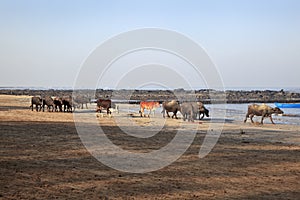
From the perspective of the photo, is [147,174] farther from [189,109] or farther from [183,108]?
[183,108]

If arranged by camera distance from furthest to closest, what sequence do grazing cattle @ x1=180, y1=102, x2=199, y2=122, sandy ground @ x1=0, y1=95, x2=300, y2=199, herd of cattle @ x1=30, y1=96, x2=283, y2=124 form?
herd of cattle @ x1=30, y1=96, x2=283, y2=124 < grazing cattle @ x1=180, y1=102, x2=199, y2=122 < sandy ground @ x1=0, y1=95, x2=300, y2=199

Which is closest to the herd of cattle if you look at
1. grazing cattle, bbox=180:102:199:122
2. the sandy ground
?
grazing cattle, bbox=180:102:199:122

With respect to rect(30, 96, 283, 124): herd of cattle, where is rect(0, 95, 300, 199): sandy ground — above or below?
below

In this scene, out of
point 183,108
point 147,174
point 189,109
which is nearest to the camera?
point 147,174

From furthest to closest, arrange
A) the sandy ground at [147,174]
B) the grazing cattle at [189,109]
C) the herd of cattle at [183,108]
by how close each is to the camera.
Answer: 1. the herd of cattle at [183,108]
2. the grazing cattle at [189,109]
3. the sandy ground at [147,174]

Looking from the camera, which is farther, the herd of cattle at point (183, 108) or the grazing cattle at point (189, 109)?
the herd of cattle at point (183, 108)

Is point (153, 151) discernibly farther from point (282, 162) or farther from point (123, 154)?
point (282, 162)

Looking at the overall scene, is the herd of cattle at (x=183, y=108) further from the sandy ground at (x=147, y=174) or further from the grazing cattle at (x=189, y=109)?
the sandy ground at (x=147, y=174)

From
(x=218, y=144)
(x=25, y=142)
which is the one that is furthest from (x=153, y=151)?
(x=25, y=142)

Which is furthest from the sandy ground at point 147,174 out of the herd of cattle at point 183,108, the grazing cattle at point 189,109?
the herd of cattle at point 183,108

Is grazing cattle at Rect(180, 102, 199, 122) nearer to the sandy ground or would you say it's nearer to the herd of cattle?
the herd of cattle

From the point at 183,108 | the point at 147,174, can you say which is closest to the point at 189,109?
the point at 183,108

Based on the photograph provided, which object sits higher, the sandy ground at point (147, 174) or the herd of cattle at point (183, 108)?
the herd of cattle at point (183, 108)

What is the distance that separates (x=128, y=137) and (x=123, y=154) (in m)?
5.52
